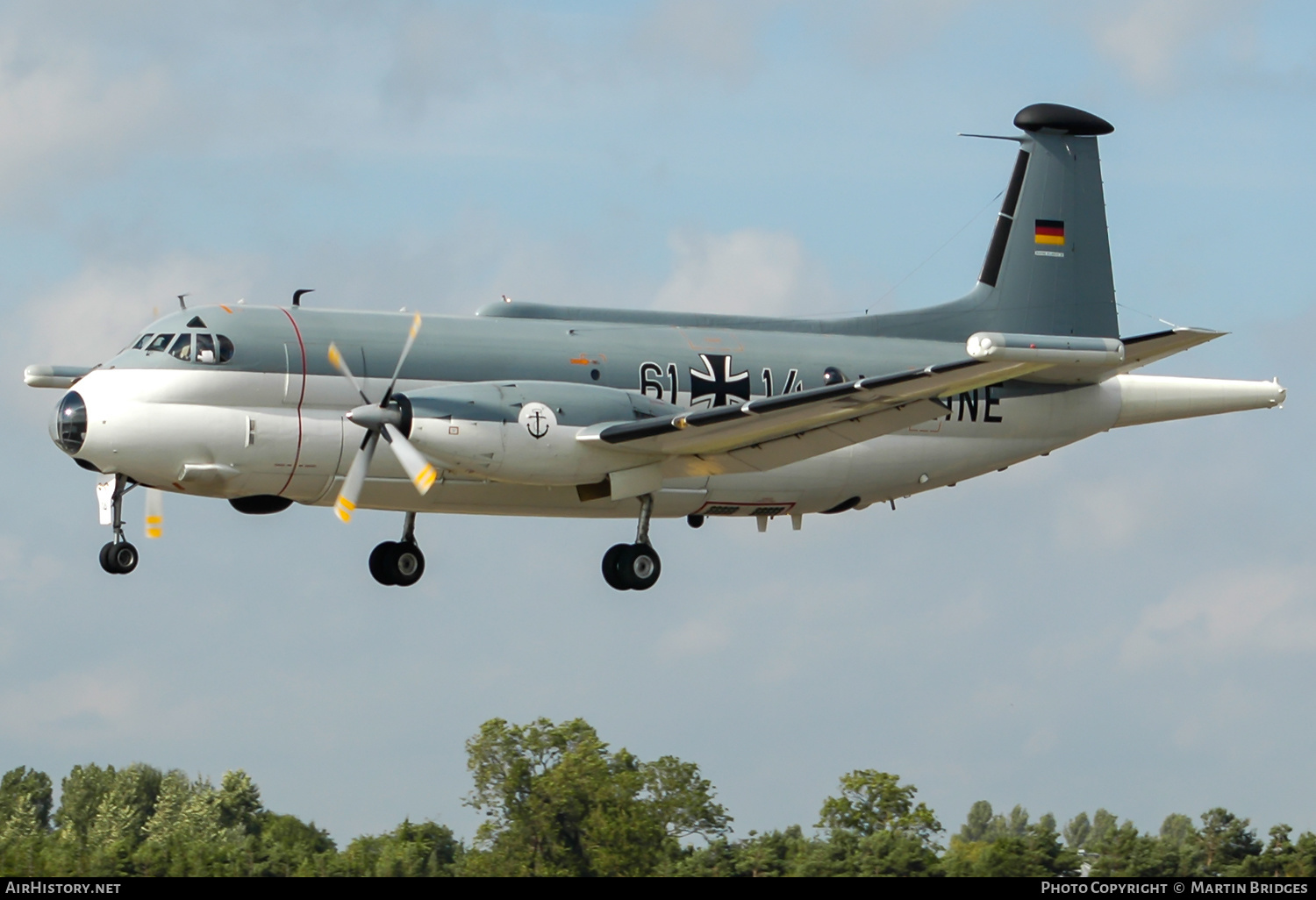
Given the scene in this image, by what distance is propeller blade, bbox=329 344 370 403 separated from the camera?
2838cm

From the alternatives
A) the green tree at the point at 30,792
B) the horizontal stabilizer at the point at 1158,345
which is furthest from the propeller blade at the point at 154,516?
the green tree at the point at 30,792

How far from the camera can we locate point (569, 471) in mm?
28641

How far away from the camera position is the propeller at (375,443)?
27172 mm

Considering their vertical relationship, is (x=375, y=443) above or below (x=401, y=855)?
above

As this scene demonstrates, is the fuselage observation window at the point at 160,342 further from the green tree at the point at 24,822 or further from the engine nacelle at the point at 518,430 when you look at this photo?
the green tree at the point at 24,822

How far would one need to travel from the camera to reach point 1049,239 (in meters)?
36.4

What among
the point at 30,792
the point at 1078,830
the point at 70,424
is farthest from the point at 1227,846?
the point at 1078,830

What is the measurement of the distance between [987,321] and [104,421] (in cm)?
1591

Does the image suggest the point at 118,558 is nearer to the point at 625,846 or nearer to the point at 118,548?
the point at 118,548

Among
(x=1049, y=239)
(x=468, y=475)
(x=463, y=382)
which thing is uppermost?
(x=1049, y=239)


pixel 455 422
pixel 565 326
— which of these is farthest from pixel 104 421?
pixel 565 326

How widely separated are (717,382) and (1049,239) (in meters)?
8.51

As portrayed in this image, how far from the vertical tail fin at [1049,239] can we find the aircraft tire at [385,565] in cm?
1170
